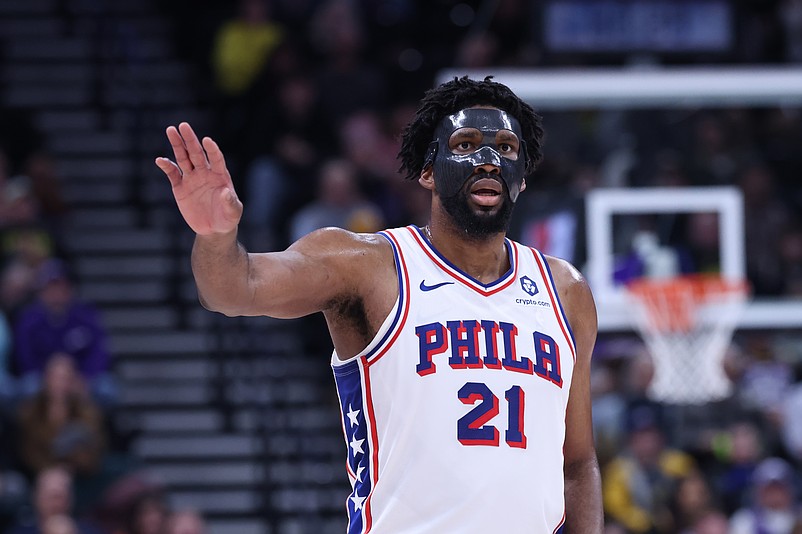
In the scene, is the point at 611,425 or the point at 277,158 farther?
the point at 277,158

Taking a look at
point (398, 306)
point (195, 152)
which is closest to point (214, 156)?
point (195, 152)

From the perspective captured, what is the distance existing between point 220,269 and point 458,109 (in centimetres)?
104

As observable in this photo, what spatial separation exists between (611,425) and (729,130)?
8.63 ft

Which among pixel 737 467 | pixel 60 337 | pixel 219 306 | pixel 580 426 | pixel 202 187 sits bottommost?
pixel 737 467

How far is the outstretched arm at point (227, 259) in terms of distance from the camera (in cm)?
369

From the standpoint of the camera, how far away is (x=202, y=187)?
12.1ft

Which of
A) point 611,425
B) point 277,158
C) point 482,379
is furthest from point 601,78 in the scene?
point 482,379

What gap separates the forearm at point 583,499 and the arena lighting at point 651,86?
18.1 ft

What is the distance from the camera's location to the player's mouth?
4188 mm

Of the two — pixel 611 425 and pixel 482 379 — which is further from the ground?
pixel 482 379

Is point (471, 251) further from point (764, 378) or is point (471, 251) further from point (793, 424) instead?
point (764, 378)

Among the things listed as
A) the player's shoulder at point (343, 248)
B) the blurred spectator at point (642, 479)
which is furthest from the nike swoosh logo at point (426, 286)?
the blurred spectator at point (642, 479)

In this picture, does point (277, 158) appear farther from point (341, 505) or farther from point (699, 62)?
point (699, 62)

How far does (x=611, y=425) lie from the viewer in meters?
11.4
